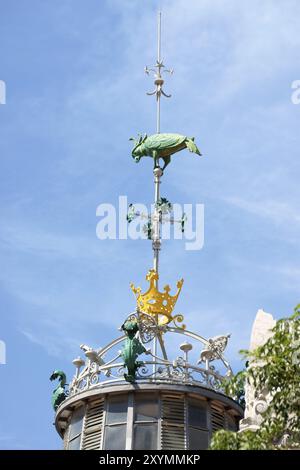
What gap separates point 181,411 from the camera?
122 ft

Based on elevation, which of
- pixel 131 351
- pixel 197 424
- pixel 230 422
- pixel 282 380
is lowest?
pixel 282 380

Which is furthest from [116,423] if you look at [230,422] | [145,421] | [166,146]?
[166,146]

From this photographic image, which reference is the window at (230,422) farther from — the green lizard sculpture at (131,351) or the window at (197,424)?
the green lizard sculpture at (131,351)

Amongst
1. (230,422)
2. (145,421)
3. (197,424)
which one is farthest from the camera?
(230,422)

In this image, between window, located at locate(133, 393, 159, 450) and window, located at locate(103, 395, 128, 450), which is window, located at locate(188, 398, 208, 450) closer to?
window, located at locate(133, 393, 159, 450)

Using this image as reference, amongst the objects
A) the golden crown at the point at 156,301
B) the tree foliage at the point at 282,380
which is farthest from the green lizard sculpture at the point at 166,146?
the tree foliage at the point at 282,380

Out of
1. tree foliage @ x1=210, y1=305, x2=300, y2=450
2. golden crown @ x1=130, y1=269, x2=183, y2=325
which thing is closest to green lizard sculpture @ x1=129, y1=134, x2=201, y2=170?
golden crown @ x1=130, y1=269, x2=183, y2=325

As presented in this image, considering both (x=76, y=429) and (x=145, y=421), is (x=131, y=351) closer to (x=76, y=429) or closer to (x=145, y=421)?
(x=145, y=421)

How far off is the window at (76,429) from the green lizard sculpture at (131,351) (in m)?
2.15

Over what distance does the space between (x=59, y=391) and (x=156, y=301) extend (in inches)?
165

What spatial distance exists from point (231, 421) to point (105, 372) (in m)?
4.22

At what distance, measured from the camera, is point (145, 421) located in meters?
36.8

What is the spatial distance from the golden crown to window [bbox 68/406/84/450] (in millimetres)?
3935
